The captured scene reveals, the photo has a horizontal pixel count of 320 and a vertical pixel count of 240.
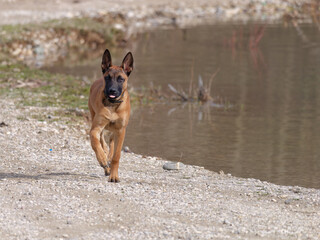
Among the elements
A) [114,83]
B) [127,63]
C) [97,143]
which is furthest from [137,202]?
[127,63]

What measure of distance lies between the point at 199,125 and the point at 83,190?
6.69 metres

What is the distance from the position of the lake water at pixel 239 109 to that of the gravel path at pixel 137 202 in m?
1.48

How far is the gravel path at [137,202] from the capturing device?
6863 millimetres

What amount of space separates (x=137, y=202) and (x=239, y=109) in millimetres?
8758

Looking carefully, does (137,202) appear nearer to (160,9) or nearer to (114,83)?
(114,83)

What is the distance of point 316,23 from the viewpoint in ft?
111

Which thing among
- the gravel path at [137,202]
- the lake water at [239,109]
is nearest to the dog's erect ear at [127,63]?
the gravel path at [137,202]

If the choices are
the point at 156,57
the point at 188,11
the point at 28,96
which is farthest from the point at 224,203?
the point at 188,11

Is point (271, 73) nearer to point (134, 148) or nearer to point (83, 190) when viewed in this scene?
point (134, 148)

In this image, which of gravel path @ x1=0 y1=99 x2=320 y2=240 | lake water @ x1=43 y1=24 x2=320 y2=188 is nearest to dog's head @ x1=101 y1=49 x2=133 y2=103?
gravel path @ x1=0 y1=99 x2=320 y2=240

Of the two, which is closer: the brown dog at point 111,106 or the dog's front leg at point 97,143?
the brown dog at point 111,106

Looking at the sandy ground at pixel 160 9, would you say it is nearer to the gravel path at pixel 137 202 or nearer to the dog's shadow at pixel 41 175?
the gravel path at pixel 137 202

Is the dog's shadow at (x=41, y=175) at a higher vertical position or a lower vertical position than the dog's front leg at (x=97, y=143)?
lower

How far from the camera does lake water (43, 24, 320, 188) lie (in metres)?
12.0
